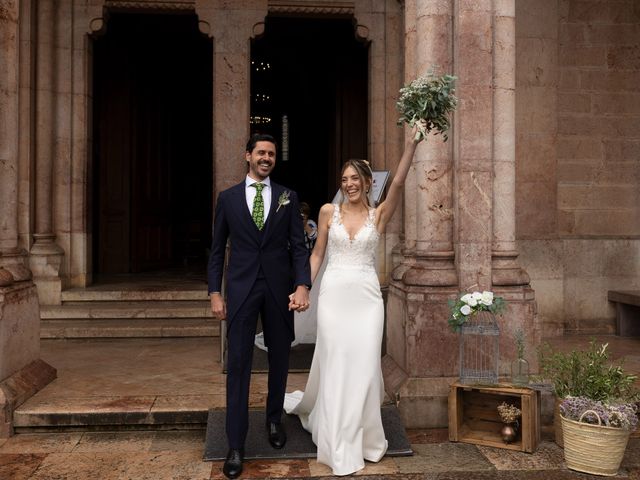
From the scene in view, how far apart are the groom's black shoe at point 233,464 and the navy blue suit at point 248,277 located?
43mm

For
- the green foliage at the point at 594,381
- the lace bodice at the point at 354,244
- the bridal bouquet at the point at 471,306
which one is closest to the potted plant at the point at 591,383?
the green foliage at the point at 594,381

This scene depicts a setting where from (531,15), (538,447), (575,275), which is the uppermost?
(531,15)

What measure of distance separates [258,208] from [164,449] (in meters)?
1.75

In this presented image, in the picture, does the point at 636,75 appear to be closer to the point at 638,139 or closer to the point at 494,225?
the point at 638,139

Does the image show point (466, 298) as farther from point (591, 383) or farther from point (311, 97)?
point (311, 97)

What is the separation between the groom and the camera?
4.04 meters

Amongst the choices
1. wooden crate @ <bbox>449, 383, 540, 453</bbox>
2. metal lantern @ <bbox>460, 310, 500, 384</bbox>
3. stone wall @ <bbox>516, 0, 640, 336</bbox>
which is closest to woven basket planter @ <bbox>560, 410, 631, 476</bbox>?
wooden crate @ <bbox>449, 383, 540, 453</bbox>

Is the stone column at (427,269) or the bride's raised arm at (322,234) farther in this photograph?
the stone column at (427,269)

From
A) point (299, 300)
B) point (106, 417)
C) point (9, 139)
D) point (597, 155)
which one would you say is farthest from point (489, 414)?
point (597, 155)

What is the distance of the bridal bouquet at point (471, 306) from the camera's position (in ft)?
15.4

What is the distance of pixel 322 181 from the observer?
18.1 m

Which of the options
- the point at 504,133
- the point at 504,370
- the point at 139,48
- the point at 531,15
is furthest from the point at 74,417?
the point at 139,48

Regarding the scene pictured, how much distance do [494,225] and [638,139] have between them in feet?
13.9

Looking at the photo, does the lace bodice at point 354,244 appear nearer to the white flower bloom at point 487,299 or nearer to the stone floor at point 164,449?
the white flower bloom at point 487,299
